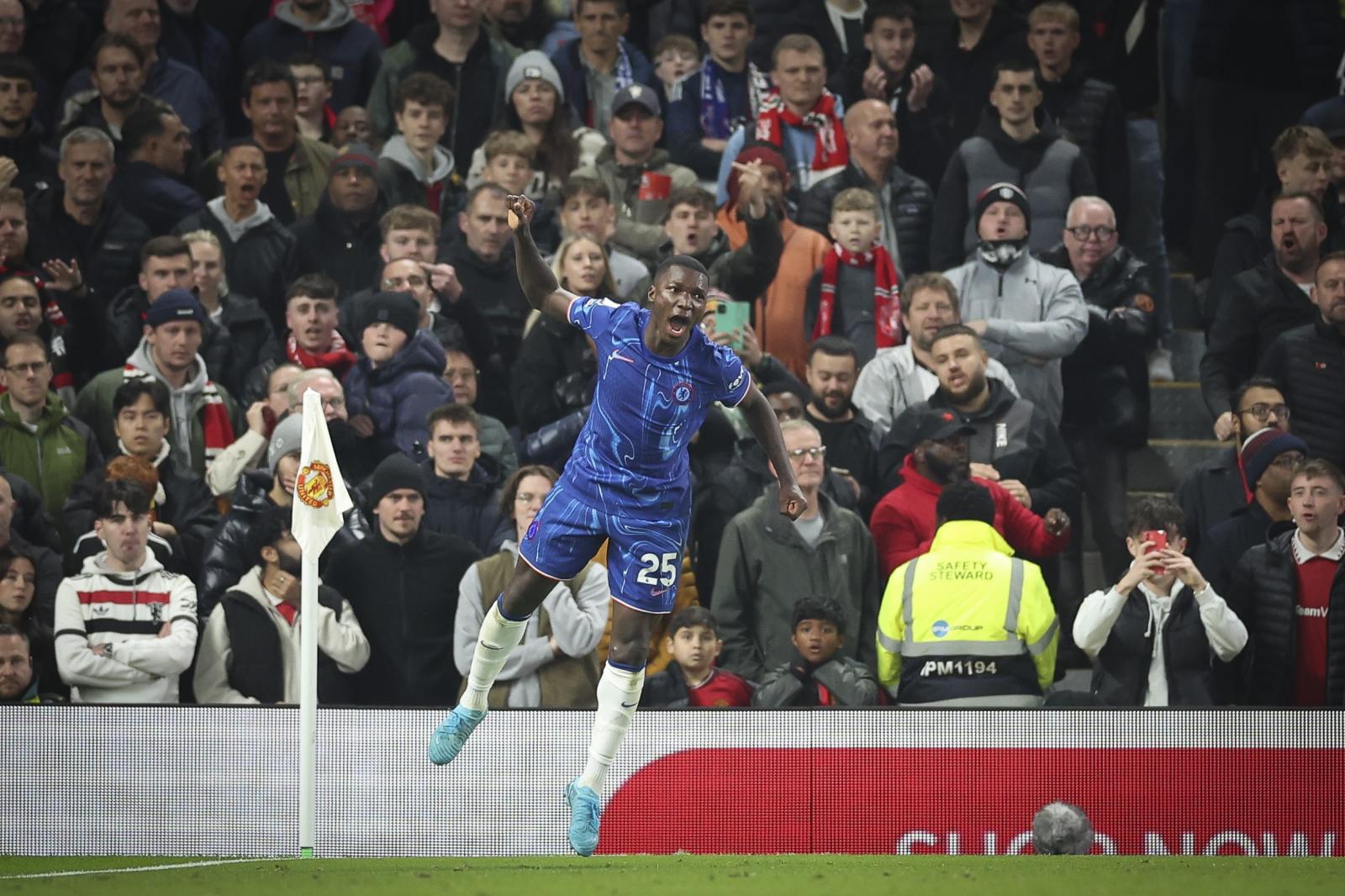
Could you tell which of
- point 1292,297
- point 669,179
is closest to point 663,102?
point 669,179

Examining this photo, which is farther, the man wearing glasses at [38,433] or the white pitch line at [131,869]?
the man wearing glasses at [38,433]

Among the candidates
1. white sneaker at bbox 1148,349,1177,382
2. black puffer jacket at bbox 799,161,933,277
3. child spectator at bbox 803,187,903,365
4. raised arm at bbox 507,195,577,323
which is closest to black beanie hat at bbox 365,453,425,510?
raised arm at bbox 507,195,577,323

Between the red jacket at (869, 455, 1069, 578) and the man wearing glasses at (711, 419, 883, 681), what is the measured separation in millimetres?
197

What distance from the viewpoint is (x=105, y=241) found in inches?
481

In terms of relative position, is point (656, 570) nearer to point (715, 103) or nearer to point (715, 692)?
point (715, 692)

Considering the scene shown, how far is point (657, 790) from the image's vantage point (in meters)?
9.71

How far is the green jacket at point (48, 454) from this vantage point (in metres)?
10.7

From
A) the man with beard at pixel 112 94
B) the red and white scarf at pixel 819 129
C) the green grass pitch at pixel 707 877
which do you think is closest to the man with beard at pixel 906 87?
the red and white scarf at pixel 819 129

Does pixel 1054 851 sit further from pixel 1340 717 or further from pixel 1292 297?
pixel 1292 297

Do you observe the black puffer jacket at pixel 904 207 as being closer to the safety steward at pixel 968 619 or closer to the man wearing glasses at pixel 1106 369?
the man wearing glasses at pixel 1106 369

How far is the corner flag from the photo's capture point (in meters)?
8.55

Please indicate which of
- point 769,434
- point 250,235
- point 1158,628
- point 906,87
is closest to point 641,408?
point 769,434

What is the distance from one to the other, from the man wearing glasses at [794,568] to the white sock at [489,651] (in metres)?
2.09

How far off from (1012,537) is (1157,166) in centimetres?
430
